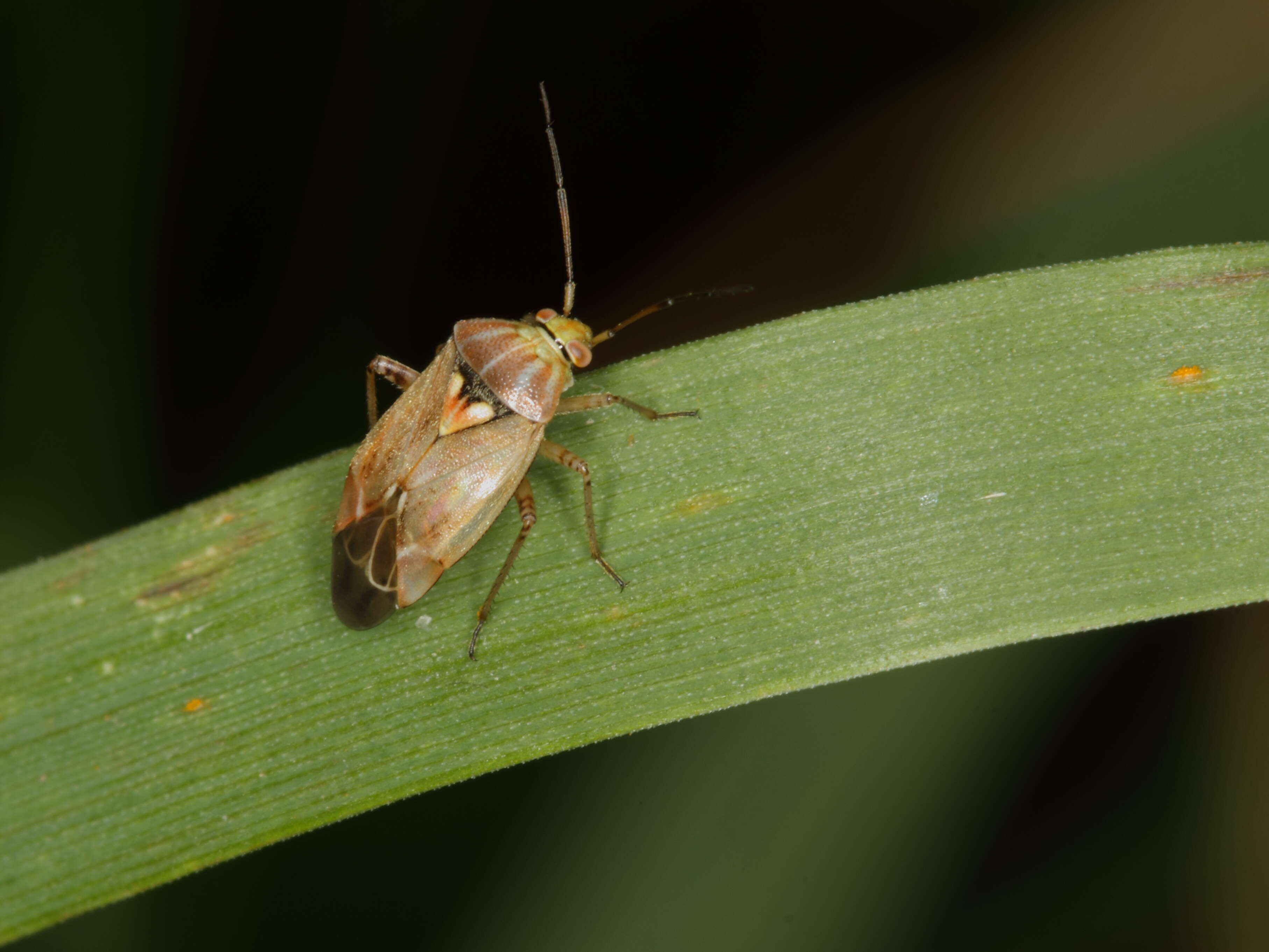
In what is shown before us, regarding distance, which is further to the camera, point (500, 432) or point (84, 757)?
point (500, 432)

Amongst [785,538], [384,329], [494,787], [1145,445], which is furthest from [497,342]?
[1145,445]

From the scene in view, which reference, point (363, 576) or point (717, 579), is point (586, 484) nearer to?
point (717, 579)

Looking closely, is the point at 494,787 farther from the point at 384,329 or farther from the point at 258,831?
the point at 384,329

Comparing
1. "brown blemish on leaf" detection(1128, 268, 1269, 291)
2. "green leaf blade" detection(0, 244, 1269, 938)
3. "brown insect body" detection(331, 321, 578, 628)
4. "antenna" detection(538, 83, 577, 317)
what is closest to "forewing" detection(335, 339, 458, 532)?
"brown insect body" detection(331, 321, 578, 628)

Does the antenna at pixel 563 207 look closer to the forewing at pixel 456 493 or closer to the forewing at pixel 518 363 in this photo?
the forewing at pixel 518 363

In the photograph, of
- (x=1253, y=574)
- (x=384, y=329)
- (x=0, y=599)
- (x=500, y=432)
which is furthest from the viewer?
(x=384, y=329)

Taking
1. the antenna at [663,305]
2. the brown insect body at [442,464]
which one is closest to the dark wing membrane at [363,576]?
the brown insect body at [442,464]

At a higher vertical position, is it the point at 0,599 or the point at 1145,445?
the point at 0,599
